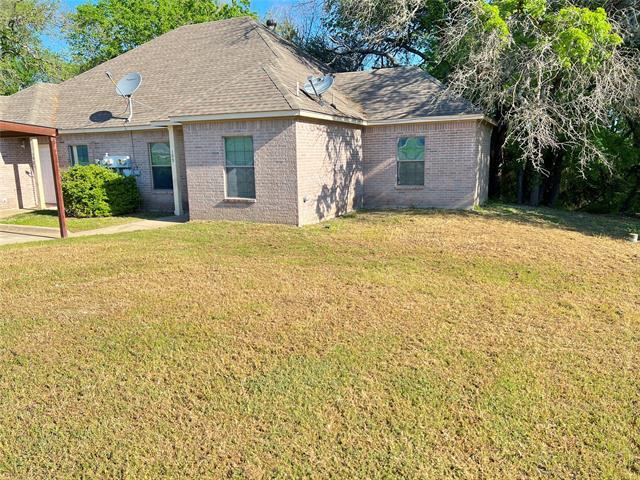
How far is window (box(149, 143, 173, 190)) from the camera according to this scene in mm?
14523

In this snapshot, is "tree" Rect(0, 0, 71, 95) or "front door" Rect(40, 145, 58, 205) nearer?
"front door" Rect(40, 145, 58, 205)

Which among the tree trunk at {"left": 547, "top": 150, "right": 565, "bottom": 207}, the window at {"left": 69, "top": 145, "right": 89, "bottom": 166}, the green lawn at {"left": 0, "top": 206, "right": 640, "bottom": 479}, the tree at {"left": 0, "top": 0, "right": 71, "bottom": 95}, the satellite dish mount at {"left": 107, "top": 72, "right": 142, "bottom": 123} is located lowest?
the green lawn at {"left": 0, "top": 206, "right": 640, "bottom": 479}

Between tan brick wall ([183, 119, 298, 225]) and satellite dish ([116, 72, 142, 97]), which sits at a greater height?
satellite dish ([116, 72, 142, 97])

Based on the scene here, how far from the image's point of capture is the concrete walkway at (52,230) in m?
10.6

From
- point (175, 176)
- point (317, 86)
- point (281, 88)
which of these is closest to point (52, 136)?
point (175, 176)

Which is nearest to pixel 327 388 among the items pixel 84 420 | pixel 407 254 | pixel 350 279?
pixel 84 420

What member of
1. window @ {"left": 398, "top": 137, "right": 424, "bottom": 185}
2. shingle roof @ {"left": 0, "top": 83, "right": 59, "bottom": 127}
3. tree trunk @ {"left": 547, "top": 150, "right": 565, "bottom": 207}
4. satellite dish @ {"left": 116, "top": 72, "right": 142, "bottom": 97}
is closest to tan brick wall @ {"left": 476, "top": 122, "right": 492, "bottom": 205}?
window @ {"left": 398, "top": 137, "right": 424, "bottom": 185}

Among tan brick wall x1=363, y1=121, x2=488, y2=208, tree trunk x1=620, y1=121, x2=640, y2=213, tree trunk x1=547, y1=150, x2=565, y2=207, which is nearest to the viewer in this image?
tan brick wall x1=363, y1=121, x2=488, y2=208

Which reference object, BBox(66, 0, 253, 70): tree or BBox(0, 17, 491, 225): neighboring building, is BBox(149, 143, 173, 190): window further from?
BBox(66, 0, 253, 70): tree

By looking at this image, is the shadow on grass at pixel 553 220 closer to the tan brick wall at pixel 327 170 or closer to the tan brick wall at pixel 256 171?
the tan brick wall at pixel 327 170

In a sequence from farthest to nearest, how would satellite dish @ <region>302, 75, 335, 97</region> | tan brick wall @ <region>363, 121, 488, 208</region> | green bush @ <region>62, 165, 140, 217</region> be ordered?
tan brick wall @ <region>363, 121, 488, 208</region>
green bush @ <region>62, 165, 140, 217</region>
satellite dish @ <region>302, 75, 335, 97</region>

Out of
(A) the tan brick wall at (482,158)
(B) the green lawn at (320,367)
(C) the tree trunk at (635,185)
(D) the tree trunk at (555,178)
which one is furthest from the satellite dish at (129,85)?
(C) the tree trunk at (635,185)

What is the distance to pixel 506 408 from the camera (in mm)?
3768

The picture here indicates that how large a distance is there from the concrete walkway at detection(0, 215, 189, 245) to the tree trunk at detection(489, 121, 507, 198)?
12.0m
